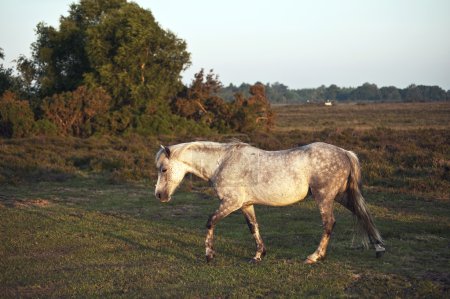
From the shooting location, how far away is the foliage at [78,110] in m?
34.0

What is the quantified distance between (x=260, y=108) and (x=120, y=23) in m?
13.3

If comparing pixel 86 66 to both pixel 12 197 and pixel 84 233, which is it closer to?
pixel 12 197

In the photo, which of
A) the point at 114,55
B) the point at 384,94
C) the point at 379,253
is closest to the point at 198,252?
the point at 379,253

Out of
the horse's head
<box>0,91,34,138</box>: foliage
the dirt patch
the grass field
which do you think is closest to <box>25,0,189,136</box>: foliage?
<box>0,91,34,138</box>: foliage

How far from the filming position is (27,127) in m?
32.3

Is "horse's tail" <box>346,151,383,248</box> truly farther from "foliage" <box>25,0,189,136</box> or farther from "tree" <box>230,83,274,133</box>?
"tree" <box>230,83,274,133</box>

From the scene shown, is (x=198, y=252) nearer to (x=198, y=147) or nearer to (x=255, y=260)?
(x=255, y=260)

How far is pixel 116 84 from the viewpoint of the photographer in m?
37.8

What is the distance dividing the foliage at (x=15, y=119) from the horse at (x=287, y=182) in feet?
87.6

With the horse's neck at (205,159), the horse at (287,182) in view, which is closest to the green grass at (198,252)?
the horse at (287,182)

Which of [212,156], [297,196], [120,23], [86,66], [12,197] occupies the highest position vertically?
[120,23]

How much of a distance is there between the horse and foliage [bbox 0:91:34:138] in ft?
87.6

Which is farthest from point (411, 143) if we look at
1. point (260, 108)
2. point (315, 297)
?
point (315, 297)

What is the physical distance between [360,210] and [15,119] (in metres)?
29.3
